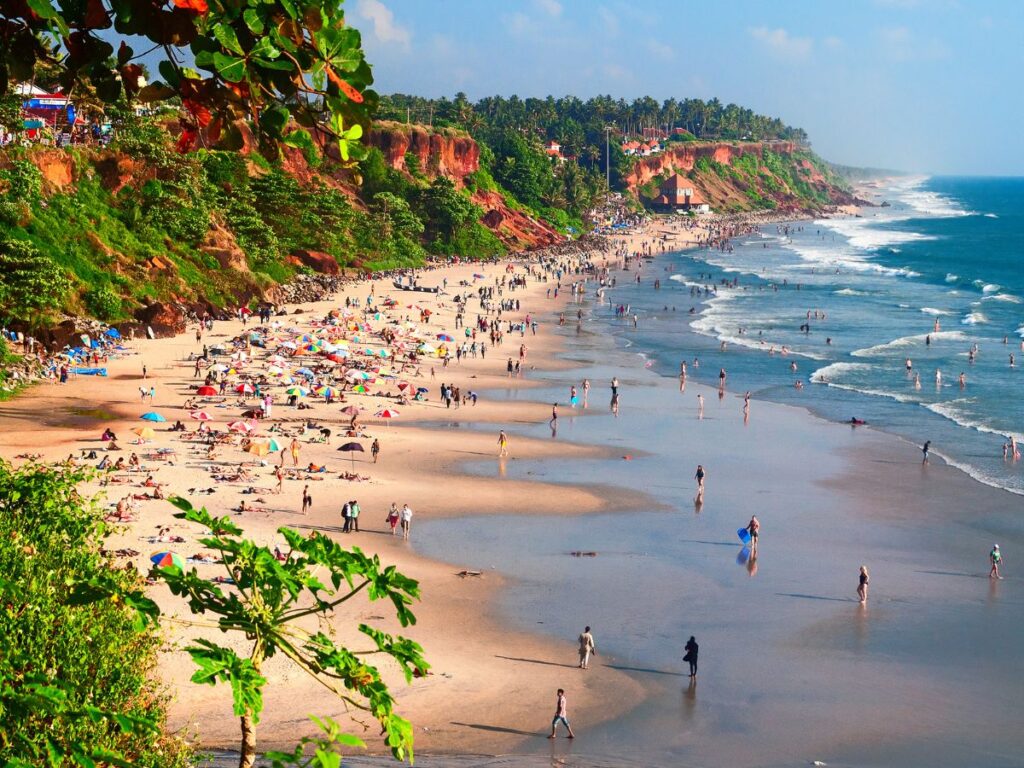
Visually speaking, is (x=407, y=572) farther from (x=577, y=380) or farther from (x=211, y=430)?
(x=577, y=380)

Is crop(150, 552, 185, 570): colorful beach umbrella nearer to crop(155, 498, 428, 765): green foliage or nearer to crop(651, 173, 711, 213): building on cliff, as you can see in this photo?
crop(155, 498, 428, 765): green foliage

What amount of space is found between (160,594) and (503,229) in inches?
3378

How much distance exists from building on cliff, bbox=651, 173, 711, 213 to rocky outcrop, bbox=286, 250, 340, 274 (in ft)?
323

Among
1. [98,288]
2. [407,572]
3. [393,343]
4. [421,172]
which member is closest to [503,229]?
[421,172]

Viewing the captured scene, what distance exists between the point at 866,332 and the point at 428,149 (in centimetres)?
5185

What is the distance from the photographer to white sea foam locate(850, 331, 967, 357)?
56.6m

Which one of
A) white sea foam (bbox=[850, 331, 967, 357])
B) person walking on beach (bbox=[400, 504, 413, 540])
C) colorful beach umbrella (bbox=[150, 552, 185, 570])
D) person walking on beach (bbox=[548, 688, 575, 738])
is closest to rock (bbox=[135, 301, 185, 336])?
person walking on beach (bbox=[400, 504, 413, 540])

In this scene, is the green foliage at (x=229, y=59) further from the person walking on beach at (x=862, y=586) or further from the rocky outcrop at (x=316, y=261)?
the rocky outcrop at (x=316, y=261)

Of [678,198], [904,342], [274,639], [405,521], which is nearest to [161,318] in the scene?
[405,521]

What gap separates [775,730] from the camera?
720 inches

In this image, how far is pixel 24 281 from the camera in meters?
41.0

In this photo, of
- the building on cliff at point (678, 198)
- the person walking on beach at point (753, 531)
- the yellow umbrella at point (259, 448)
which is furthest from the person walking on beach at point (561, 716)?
the building on cliff at point (678, 198)

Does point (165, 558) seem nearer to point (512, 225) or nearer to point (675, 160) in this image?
point (512, 225)

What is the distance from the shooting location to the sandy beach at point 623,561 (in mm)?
18172
